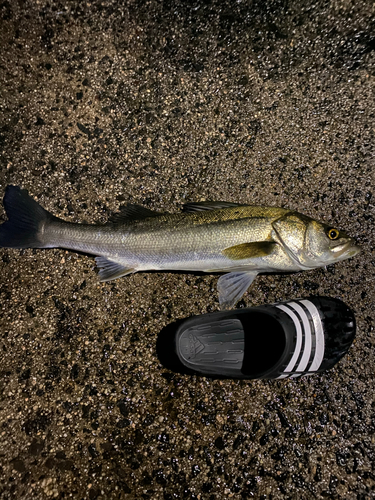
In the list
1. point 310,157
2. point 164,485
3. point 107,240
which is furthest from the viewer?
point 310,157

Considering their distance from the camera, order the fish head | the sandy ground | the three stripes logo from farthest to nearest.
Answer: the sandy ground
the fish head
the three stripes logo

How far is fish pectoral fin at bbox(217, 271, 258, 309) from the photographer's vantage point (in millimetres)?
2611

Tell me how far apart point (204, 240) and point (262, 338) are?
978 millimetres

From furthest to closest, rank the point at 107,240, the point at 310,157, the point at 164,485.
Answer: the point at 310,157 → the point at 107,240 → the point at 164,485

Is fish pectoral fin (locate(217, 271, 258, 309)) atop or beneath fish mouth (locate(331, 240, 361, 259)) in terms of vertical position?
beneath

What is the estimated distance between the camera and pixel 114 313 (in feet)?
8.94

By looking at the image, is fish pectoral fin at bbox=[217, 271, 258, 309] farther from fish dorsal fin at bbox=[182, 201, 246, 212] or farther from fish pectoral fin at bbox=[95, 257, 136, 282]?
fish pectoral fin at bbox=[95, 257, 136, 282]

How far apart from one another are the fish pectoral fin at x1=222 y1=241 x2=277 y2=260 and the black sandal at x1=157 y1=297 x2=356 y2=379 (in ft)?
1.54

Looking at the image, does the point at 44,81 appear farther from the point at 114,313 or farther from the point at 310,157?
the point at 310,157

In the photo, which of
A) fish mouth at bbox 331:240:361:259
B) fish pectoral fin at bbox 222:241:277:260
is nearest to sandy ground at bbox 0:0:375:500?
fish mouth at bbox 331:240:361:259

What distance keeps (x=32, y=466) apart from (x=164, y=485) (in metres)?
1.10

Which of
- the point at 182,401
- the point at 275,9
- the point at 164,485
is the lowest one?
the point at 164,485

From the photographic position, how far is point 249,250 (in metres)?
2.40

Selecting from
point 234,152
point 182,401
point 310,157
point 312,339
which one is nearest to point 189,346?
point 182,401
